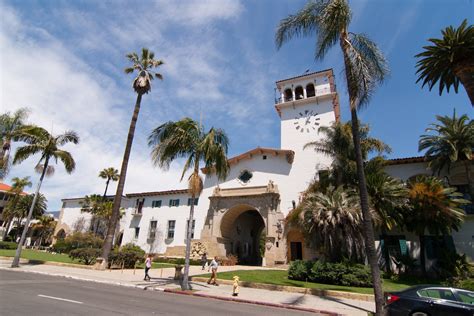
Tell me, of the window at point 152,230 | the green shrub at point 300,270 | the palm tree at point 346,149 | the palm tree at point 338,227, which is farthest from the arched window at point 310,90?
the window at point 152,230

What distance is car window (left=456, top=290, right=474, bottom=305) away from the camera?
328 inches

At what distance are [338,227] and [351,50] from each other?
40.1 feet

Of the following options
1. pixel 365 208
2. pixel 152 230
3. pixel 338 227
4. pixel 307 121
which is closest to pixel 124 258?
pixel 152 230

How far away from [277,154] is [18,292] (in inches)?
1079

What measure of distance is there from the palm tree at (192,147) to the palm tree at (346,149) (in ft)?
38.5

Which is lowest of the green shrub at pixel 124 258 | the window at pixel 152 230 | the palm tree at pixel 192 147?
the green shrub at pixel 124 258

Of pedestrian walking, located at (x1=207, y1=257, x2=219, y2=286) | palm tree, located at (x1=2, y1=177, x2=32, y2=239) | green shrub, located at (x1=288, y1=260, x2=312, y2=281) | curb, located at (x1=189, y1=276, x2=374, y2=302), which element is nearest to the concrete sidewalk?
curb, located at (x1=189, y1=276, x2=374, y2=302)

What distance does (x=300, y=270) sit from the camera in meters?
18.7

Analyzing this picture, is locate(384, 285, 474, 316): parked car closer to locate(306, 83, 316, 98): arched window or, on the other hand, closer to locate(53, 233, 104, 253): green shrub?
locate(306, 83, 316, 98): arched window

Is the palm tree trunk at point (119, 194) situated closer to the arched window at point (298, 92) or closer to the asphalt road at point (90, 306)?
the asphalt road at point (90, 306)

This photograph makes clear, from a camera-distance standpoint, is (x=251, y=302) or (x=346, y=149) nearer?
(x=251, y=302)

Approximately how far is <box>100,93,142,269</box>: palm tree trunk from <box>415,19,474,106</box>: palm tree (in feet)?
73.2

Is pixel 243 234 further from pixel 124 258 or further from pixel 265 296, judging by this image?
pixel 265 296

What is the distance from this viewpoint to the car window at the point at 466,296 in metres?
8.34
